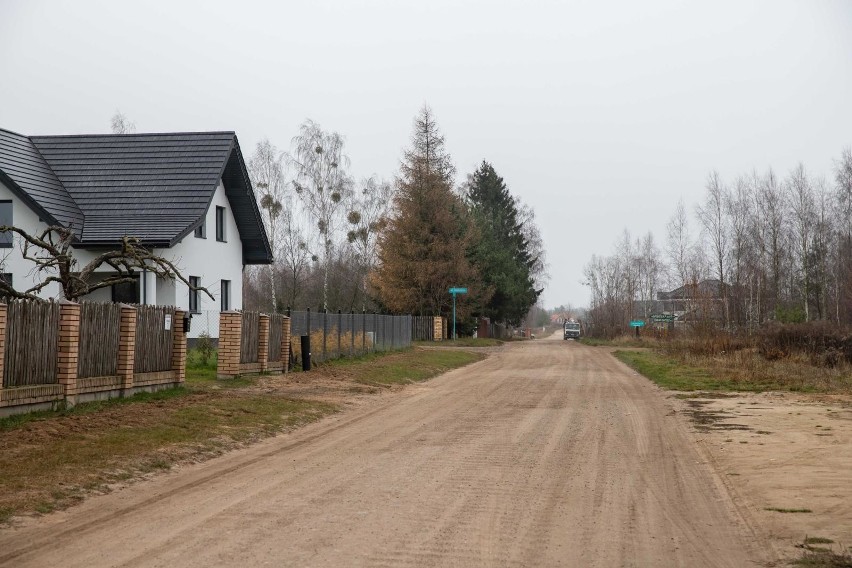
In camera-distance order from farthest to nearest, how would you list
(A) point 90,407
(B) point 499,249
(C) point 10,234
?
1. (B) point 499,249
2. (C) point 10,234
3. (A) point 90,407

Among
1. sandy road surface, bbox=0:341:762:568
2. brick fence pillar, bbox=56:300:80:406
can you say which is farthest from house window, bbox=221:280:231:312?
sandy road surface, bbox=0:341:762:568

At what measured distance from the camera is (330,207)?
191 ft

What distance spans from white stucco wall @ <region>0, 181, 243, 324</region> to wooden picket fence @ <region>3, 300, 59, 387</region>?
15.1 m

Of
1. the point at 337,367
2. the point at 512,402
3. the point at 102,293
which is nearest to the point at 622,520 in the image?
the point at 512,402

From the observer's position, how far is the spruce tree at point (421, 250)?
56.5m

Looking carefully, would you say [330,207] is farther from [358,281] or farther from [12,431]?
[12,431]

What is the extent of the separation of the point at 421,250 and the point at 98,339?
4146 centimetres

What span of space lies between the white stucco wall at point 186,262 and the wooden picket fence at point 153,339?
39.5ft

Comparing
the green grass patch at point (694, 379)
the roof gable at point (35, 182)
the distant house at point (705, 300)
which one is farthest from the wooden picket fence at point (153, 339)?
the distant house at point (705, 300)

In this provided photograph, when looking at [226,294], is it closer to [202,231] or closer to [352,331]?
[202,231]

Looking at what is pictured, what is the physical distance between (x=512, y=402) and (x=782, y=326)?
20988 millimetres

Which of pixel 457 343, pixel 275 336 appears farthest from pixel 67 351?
pixel 457 343

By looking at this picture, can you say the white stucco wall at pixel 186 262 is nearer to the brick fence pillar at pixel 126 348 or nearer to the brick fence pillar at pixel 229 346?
the brick fence pillar at pixel 229 346

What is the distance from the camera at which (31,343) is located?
43.9 feet
